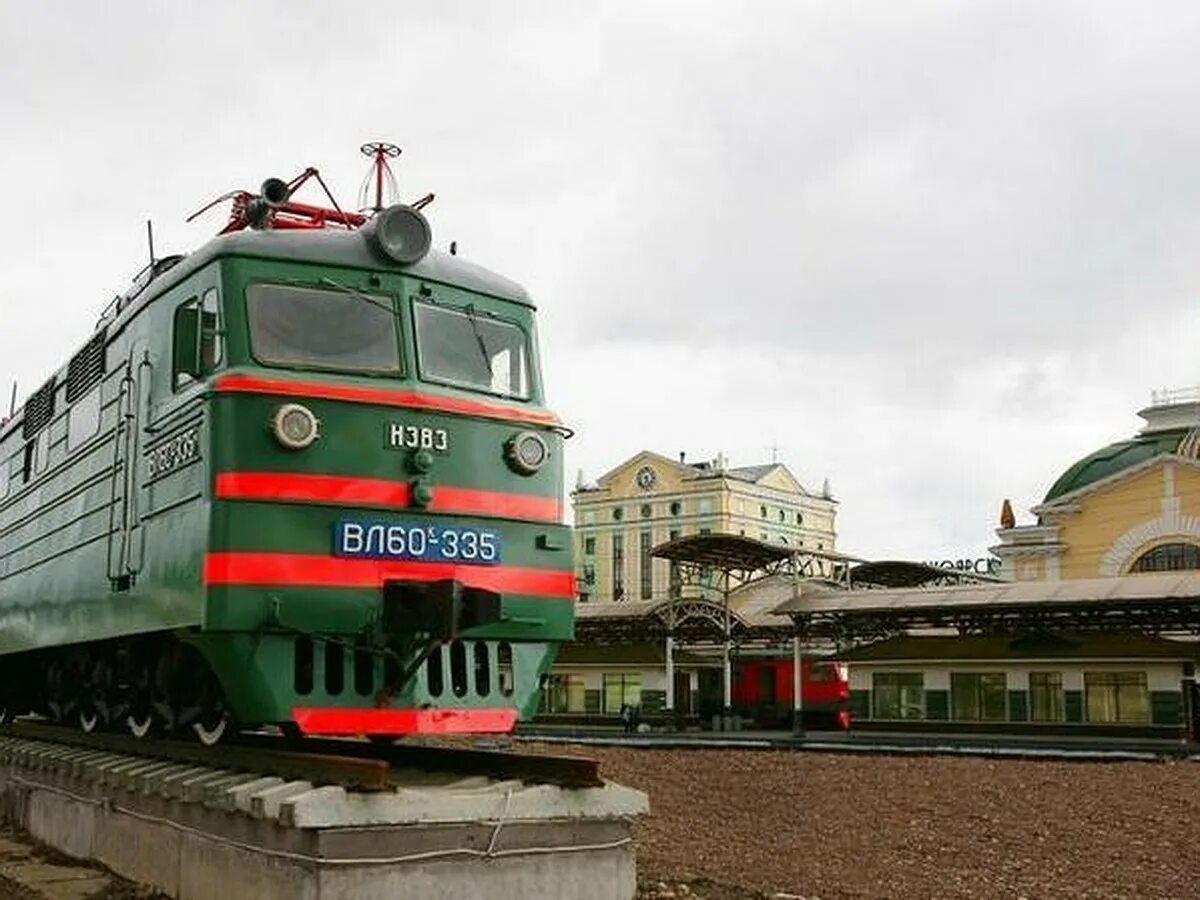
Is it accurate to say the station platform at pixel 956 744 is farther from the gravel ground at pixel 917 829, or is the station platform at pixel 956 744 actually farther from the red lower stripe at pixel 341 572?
the red lower stripe at pixel 341 572

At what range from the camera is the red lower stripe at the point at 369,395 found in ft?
28.9

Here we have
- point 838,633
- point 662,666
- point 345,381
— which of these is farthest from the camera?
point 662,666

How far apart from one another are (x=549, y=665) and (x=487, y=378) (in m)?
2.08

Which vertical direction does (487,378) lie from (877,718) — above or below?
above

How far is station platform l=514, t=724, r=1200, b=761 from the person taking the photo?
75.3ft

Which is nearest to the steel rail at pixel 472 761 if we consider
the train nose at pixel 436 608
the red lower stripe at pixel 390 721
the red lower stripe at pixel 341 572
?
the red lower stripe at pixel 390 721

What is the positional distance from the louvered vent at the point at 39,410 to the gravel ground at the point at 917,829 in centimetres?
713

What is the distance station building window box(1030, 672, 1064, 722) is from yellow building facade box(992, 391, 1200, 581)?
14.1 meters

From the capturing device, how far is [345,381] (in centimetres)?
916

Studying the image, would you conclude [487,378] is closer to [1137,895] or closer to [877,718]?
[1137,895]

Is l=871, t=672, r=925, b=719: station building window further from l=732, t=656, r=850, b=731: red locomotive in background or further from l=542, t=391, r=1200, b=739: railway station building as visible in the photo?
l=732, t=656, r=850, b=731: red locomotive in background

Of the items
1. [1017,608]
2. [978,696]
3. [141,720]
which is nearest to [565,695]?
[978,696]

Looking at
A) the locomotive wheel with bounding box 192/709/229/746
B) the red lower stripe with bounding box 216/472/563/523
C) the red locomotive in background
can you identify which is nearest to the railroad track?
the locomotive wheel with bounding box 192/709/229/746

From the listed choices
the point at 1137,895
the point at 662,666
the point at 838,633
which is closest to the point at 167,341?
the point at 1137,895
